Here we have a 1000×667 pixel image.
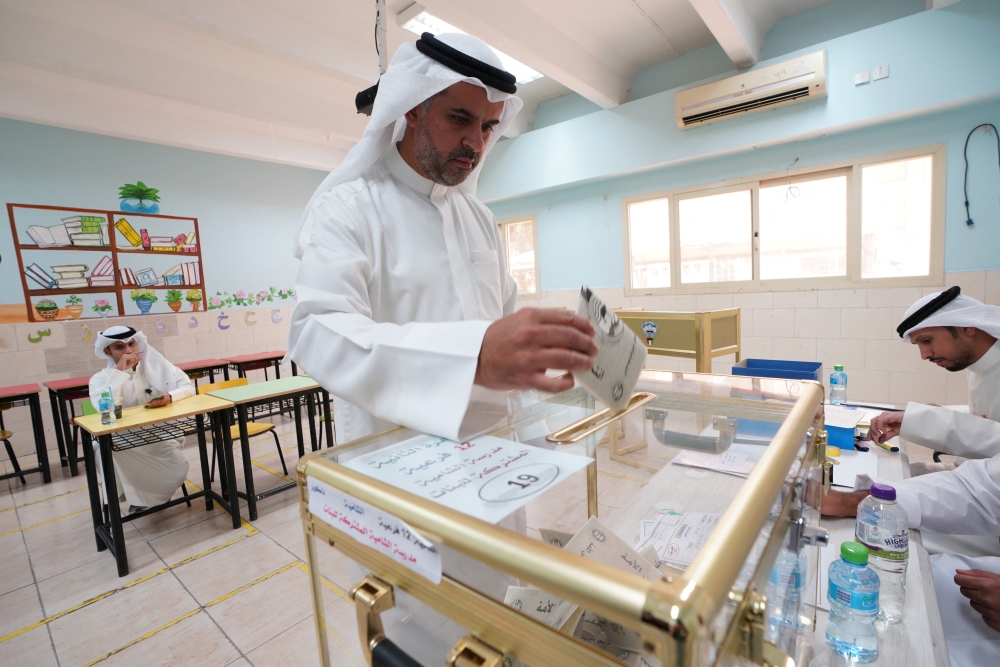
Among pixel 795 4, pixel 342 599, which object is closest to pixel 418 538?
pixel 342 599

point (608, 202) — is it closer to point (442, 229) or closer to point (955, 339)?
point (955, 339)

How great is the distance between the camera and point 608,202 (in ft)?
18.9

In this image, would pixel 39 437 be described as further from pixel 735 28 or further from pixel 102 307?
pixel 735 28

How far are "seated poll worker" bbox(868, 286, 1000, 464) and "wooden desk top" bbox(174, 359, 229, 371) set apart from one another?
5710 millimetres

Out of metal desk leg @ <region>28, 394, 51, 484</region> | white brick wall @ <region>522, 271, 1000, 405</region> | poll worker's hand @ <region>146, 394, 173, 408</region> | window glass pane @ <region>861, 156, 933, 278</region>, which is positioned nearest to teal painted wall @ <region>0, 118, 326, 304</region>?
metal desk leg @ <region>28, 394, 51, 484</region>

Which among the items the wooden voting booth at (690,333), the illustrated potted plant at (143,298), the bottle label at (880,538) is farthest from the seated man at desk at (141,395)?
the bottle label at (880,538)

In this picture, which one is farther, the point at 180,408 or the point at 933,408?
the point at 180,408

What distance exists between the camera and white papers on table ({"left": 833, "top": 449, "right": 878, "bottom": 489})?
149cm

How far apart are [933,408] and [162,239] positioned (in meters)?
6.89

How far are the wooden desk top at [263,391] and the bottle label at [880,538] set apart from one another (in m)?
2.99

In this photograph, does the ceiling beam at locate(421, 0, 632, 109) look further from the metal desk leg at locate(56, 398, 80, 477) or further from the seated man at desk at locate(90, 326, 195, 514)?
the metal desk leg at locate(56, 398, 80, 477)

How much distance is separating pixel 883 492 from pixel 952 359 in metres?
1.63

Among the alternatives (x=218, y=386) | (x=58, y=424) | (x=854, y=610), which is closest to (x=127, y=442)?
(x=218, y=386)

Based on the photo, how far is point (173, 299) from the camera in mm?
5492
